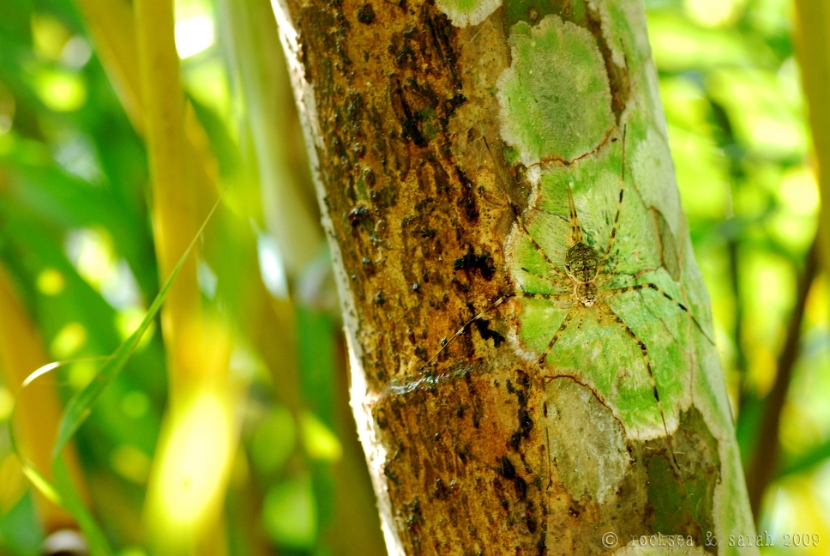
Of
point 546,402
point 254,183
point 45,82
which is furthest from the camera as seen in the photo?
point 45,82

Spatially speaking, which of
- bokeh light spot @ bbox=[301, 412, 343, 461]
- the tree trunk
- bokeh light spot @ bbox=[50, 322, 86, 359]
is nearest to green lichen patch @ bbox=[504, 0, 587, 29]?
the tree trunk

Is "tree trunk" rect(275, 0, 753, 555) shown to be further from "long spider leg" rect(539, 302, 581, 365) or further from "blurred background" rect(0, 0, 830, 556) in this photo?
"blurred background" rect(0, 0, 830, 556)

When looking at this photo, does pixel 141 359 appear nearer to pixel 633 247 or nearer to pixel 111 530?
pixel 111 530

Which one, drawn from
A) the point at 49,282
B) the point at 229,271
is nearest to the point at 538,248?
the point at 229,271

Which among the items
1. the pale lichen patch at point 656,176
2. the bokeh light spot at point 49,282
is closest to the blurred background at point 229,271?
the bokeh light spot at point 49,282

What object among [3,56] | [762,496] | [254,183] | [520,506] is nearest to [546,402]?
[520,506]

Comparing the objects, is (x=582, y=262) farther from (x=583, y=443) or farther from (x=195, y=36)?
(x=195, y=36)
